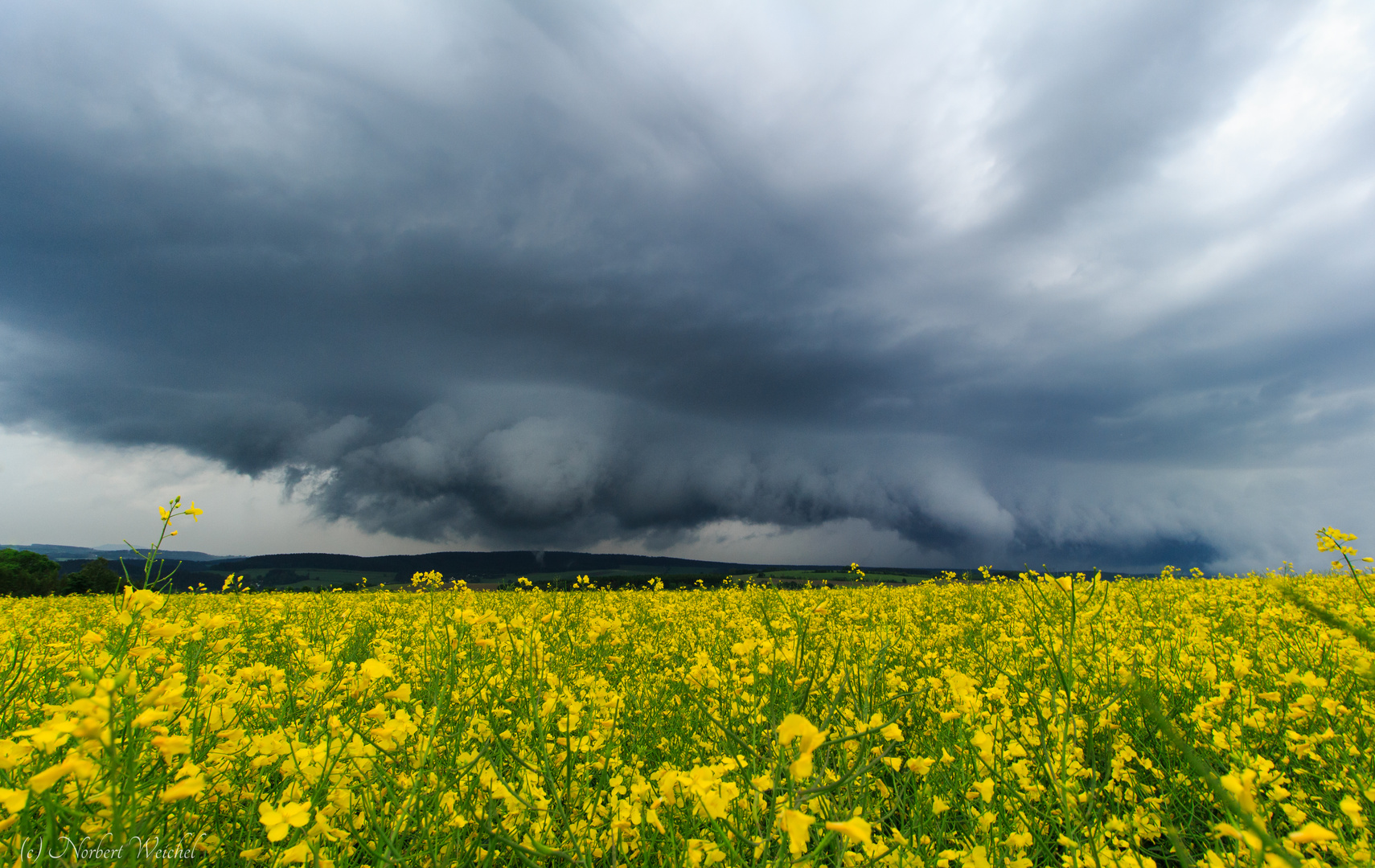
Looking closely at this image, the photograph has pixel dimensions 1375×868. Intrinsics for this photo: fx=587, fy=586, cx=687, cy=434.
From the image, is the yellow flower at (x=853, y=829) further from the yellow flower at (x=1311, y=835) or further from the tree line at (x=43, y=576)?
the tree line at (x=43, y=576)

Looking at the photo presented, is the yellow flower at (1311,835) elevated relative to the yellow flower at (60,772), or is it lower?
lower

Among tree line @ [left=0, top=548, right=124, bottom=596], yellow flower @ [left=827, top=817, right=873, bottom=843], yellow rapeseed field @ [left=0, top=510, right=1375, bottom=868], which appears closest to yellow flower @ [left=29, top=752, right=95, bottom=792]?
yellow rapeseed field @ [left=0, top=510, right=1375, bottom=868]

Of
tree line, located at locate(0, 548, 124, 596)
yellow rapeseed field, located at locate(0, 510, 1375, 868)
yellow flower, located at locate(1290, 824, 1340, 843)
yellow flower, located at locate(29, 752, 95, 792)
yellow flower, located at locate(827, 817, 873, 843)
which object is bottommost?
tree line, located at locate(0, 548, 124, 596)

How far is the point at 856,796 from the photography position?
2.60 m

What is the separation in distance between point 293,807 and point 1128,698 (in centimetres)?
528

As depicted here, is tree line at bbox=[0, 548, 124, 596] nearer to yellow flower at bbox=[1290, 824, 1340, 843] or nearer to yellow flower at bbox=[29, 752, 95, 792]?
yellow flower at bbox=[29, 752, 95, 792]

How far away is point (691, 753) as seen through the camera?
373cm

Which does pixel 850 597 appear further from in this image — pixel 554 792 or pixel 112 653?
pixel 112 653

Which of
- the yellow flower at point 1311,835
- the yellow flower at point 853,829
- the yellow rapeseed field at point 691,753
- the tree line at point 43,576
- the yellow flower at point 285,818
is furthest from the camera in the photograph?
the tree line at point 43,576

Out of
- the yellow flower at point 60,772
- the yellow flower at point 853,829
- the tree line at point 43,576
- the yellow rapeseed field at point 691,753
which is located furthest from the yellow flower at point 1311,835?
the tree line at point 43,576

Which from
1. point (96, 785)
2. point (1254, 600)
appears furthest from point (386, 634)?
point (1254, 600)

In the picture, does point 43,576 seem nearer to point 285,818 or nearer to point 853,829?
point 285,818

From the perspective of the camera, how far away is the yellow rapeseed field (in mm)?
1713

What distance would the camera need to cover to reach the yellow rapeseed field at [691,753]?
171 cm
